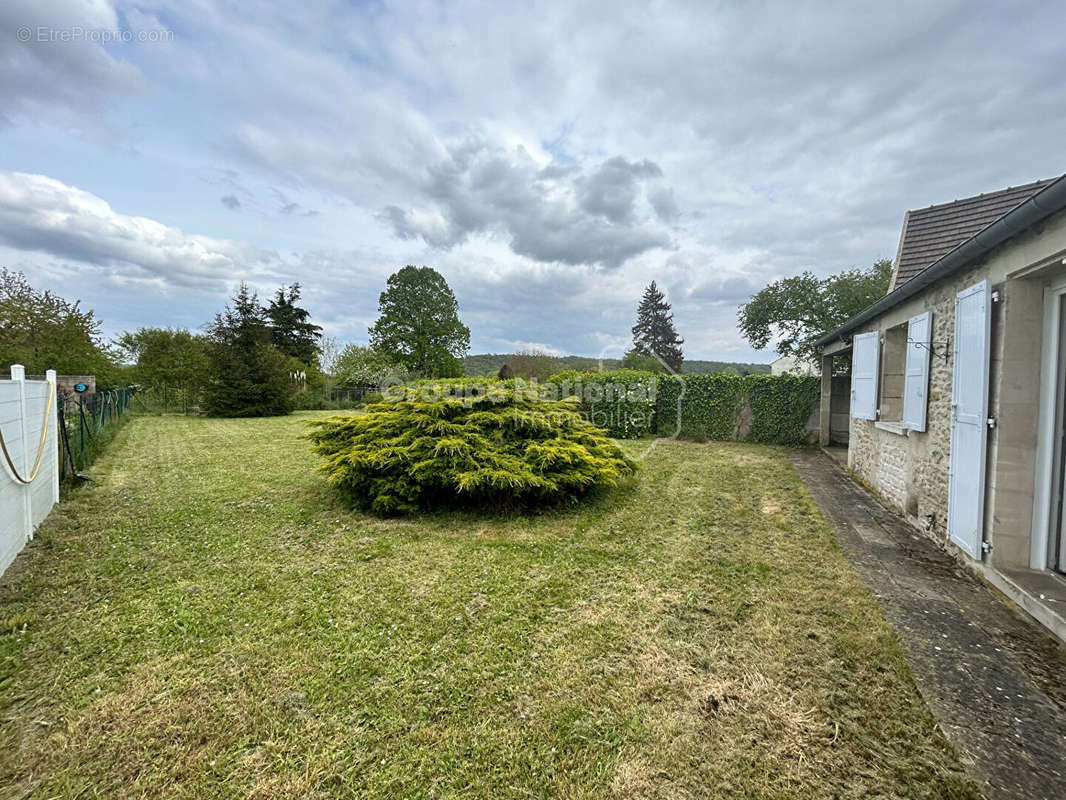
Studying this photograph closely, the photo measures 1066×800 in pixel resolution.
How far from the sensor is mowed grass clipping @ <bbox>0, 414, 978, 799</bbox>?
1.56 m

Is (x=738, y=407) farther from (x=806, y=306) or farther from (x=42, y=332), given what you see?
(x=42, y=332)

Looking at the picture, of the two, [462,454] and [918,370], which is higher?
[918,370]

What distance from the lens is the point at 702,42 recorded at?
6.46 metres

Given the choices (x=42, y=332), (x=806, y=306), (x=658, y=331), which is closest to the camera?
(x=42, y=332)

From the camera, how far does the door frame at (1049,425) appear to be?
2.86 meters

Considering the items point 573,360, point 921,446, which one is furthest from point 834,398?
point 573,360

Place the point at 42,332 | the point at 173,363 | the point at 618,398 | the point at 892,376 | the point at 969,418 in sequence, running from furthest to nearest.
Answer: the point at 173,363 < the point at 42,332 < the point at 618,398 < the point at 892,376 < the point at 969,418

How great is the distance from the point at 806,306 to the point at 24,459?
82.8 feet

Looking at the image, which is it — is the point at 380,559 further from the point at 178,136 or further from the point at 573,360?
the point at 573,360

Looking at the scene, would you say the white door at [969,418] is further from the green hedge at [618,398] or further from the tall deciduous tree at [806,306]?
the tall deciduous tree at [806,306]

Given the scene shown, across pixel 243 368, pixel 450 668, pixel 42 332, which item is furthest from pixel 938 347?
pixel 42 332

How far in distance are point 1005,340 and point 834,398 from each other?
8260 millimetres

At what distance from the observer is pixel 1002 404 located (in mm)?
3020

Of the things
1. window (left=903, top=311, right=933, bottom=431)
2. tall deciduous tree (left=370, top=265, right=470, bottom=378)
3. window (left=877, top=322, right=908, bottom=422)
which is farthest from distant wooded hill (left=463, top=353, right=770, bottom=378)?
window (left=903, top=311, right=933, bottom=431)
